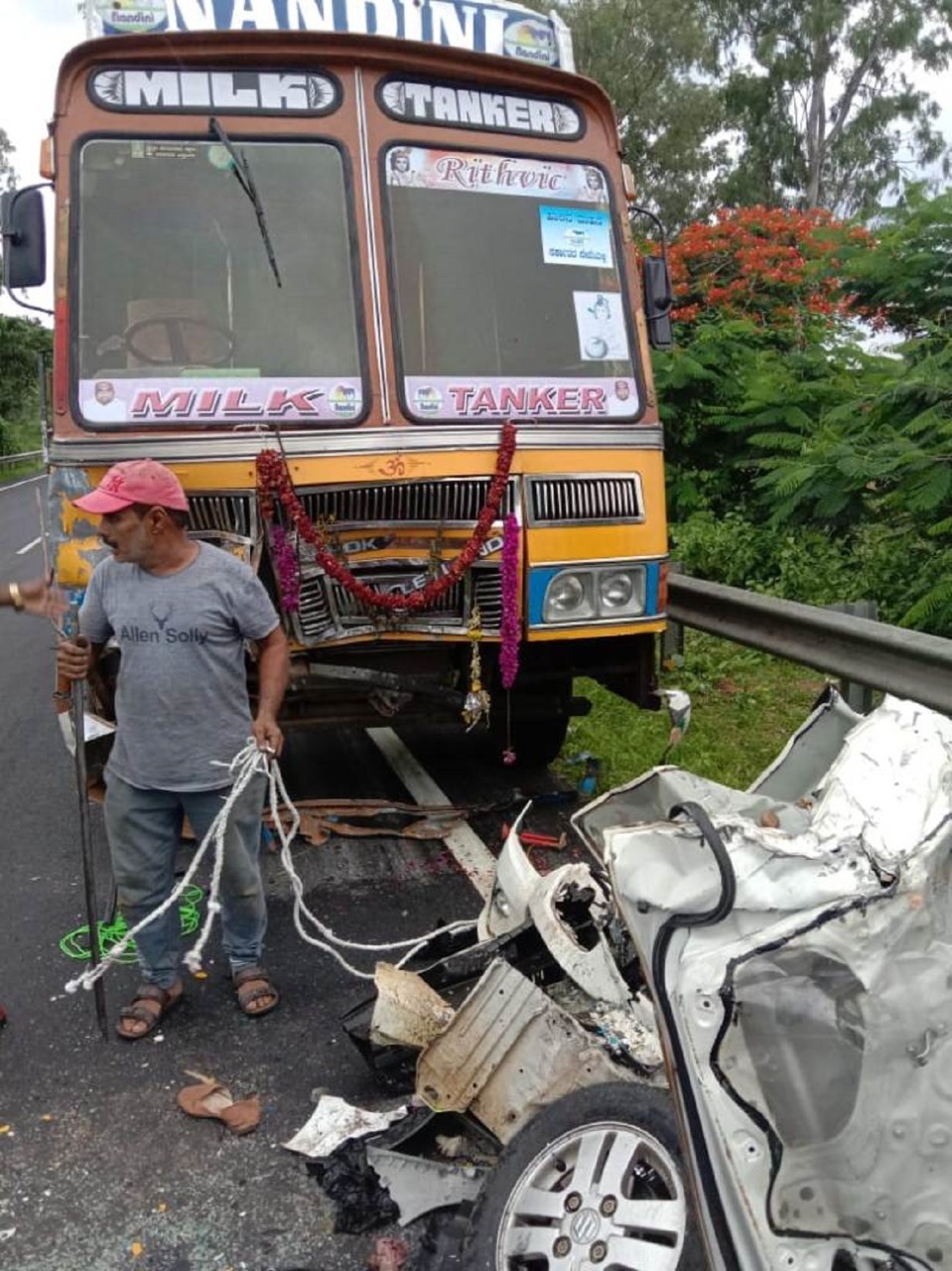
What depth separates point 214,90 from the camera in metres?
4.71

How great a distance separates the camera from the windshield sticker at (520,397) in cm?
471

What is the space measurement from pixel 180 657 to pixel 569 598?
1.80 meters

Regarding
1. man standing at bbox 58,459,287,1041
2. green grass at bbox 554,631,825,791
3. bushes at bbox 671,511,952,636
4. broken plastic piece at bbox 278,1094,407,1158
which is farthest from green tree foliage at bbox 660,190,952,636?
broken plastic piece at bbox 278,1094,407,1158

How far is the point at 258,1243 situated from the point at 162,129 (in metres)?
4.16

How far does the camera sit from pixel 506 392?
483cm

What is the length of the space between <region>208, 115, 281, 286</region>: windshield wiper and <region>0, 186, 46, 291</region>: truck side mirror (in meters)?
0.79

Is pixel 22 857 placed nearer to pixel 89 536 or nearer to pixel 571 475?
pixel 89 536

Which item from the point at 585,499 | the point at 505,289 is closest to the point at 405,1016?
the point at 585,499

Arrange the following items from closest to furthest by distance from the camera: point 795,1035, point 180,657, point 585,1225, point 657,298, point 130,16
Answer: point 795,1035
point 585,1225
point 180,657
point 130,16
point 657,298

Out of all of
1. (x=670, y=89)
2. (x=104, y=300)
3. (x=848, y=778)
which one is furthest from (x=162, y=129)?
(x=670, y=89)

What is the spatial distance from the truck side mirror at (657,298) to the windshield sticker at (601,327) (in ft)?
0.68

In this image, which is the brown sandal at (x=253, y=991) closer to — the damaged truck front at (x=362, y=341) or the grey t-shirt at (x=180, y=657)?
the grey t-shirt at (x=180, y=657)

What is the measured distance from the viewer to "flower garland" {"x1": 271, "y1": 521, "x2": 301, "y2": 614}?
4414 millimetres

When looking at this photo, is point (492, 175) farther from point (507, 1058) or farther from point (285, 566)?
point (507, 1058)
